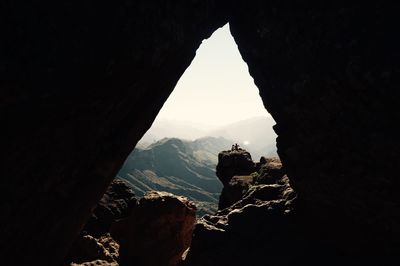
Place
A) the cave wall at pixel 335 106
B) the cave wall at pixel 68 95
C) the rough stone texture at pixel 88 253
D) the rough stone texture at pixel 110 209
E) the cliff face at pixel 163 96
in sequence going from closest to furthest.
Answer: the cave wall at pixel 68 95
the cliff face at pixel 163 96
the cave wall at pixel 335 106
the rough stone texture at pixel 88 253
the rough stone texture at pixel 110 209

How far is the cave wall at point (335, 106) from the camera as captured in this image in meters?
12.7

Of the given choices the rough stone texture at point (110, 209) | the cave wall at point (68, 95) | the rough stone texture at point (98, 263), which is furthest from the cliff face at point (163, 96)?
the rough stone texture at point (110, 209)

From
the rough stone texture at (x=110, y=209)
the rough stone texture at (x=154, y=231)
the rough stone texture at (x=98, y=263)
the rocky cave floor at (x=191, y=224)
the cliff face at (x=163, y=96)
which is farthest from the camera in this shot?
the rough stone texture at (x=154, y=231)

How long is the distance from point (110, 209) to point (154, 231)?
16.9ft

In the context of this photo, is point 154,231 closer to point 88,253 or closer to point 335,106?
point 88,253

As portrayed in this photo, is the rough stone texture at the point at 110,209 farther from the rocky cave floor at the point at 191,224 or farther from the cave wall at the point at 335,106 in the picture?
the cave wall at the point at 335,106

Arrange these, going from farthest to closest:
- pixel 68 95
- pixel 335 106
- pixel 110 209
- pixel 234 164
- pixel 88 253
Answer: pixel 234 164 < pixel 110 209 < pixel 88 253 < pixel 335 106 < pixel 68 95

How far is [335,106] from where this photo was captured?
1442 cm

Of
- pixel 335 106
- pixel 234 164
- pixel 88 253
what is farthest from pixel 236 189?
pixel 335 106

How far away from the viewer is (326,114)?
1495 cm

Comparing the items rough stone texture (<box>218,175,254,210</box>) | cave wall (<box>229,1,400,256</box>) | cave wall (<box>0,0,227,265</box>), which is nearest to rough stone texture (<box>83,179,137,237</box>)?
rough stone texture (<box>218,175,254,210</box>)

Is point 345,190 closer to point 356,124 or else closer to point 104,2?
point 356,124

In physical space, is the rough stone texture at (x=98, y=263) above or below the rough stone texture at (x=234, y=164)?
below

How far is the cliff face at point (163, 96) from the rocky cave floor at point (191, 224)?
54.4 inches
